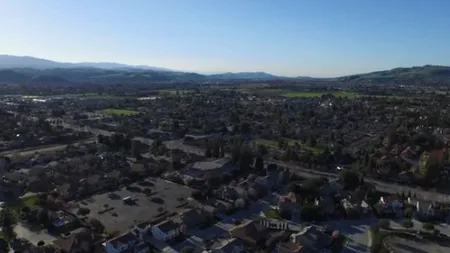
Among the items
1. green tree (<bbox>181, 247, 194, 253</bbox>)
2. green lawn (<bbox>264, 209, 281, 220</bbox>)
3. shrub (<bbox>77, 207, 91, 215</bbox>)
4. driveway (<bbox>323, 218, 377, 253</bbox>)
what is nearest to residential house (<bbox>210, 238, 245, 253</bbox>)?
green tree (<bbox>181, 247, 194, 253</bbox>)

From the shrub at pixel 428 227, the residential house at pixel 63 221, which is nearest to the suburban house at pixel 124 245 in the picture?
the residential house at pixel 63 221

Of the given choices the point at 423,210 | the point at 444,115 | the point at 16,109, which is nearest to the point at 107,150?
the point at 423,210

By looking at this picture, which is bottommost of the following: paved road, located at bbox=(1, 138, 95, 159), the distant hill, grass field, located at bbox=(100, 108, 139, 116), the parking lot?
grass field, located at bbox=(100, 108, 139, 116)

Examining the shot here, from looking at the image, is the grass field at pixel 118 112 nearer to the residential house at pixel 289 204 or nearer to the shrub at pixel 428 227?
the residential house at pixel 289 204

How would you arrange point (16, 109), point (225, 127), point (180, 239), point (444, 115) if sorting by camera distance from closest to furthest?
point (180, 239), point (225, 127), point (444, 115), point (16, 109)

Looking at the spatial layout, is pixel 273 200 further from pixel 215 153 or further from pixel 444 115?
pixel 444 115

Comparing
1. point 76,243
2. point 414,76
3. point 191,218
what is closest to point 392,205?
point 191,218

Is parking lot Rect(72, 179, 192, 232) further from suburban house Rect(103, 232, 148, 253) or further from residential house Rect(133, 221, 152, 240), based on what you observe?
suburban house Rect(103, 232, 148, 253)
